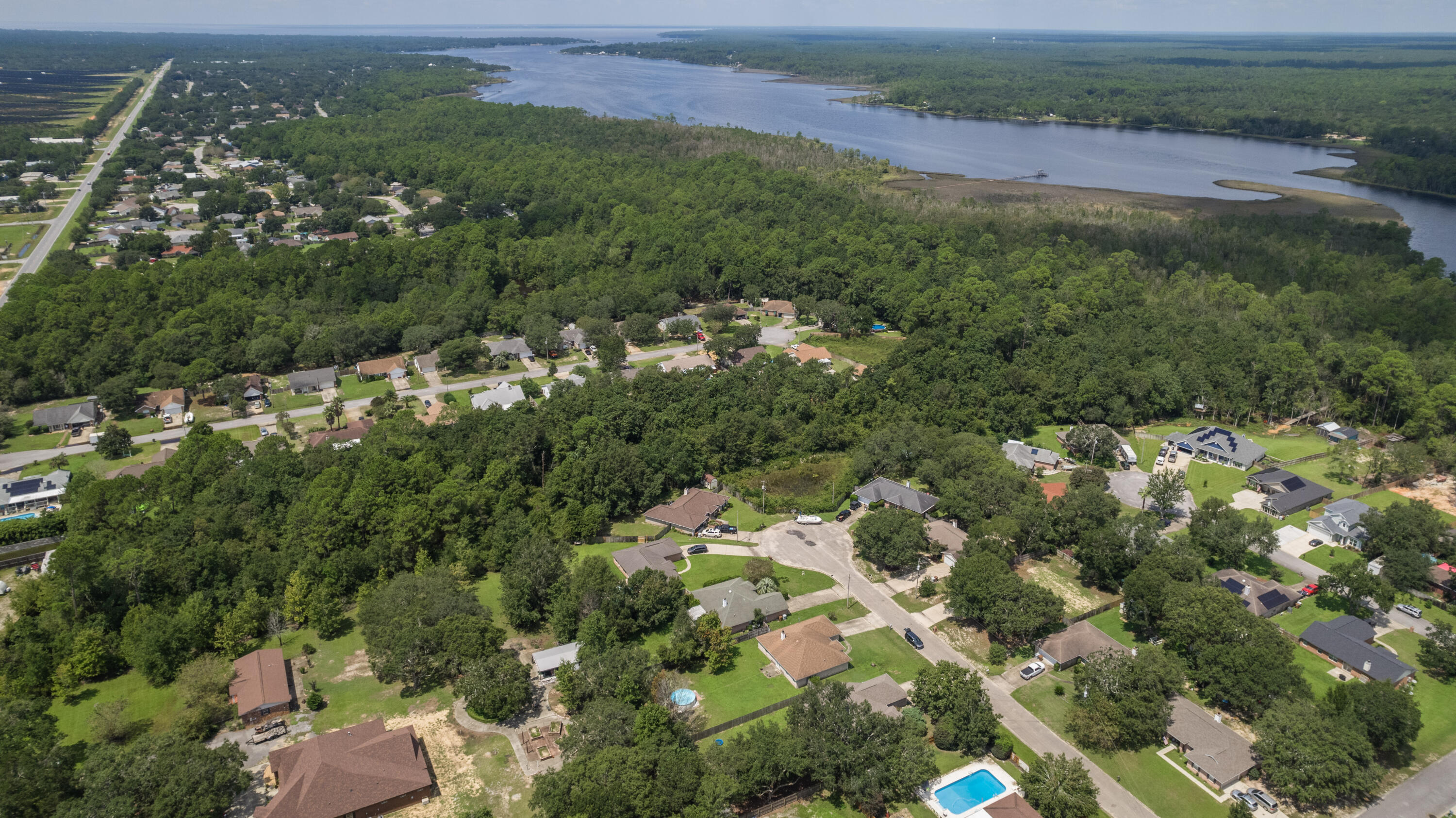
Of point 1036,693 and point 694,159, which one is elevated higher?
point 694,159

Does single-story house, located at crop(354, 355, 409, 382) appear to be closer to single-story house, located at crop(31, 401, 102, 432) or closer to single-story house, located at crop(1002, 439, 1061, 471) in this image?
single-story house, located at crop(31, 401, 102, 432)

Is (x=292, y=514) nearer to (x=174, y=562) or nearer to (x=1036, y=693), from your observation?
(x=174, y=562)

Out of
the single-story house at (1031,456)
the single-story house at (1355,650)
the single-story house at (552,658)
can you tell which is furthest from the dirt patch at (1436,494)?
the single-story house at (552,658)

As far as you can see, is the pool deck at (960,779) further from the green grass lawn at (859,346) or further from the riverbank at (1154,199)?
the riverbank at (1154,199)

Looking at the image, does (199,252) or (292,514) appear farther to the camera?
(199,252)

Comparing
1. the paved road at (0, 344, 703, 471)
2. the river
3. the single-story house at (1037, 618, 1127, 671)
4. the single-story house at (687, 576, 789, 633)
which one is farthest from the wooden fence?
the river

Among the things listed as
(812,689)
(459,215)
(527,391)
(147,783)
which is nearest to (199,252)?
(459,215)

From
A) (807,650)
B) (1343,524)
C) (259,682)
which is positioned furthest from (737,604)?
(1343,524)
